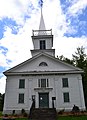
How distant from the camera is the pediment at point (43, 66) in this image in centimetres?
2325

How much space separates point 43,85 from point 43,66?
2.75 metres

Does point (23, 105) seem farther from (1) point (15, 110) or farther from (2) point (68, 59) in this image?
(2) point (68, 59)

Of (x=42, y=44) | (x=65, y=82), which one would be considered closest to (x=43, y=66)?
(x=65, y=82)

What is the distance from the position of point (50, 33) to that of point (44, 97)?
11622mm

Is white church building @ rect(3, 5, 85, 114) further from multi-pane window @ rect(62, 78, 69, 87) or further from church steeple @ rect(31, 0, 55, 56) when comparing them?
church steeple @ rect(31, 0, 55, 56)

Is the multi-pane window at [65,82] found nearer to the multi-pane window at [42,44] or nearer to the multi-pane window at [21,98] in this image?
the multi-pane window at [21,98]

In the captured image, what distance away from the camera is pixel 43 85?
878 inches

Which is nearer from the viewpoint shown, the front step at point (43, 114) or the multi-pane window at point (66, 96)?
the front step at point (43, 114)

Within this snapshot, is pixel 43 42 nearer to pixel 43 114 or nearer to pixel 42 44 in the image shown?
pixel 42 44

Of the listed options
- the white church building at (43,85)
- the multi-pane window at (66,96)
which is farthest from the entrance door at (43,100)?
the multi-pane window at (66,96)

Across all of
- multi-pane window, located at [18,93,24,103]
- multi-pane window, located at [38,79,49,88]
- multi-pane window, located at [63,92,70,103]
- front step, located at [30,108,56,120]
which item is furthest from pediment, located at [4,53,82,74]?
front step, located at [30,108,56,120]

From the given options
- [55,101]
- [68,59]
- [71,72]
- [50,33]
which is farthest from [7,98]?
[68,59]

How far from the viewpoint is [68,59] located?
37000 millimetres

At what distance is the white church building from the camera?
21.5m
